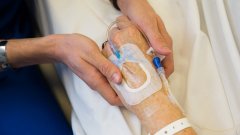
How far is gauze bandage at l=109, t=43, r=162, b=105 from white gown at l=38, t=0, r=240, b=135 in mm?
76

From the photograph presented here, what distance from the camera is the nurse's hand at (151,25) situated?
0.80 meters

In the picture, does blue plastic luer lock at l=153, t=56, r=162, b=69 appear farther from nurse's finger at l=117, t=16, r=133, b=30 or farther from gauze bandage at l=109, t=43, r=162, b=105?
nurse's finger at l=117, t=16, r=133, b=30

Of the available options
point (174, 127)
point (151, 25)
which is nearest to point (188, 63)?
point (151, 25)

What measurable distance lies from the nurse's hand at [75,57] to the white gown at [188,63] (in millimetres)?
46

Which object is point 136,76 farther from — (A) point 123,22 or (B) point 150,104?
(A) point 123,22

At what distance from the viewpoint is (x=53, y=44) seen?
895 mm

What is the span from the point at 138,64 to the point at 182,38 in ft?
0.80

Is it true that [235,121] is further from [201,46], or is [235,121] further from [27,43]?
[27,43]

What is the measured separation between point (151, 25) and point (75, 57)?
0.21 meters

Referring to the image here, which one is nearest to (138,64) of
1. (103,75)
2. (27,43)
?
(103,75)

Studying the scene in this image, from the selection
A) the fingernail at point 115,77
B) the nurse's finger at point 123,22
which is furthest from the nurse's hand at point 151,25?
the fingernail at point 115,77

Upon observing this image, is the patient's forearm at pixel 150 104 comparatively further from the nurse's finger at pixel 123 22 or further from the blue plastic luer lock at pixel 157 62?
the nurse's finger at pixel 123 22

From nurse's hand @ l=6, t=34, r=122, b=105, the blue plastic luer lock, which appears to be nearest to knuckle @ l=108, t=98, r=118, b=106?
nurse's hand @ l=6, t=34, r=122, b=105

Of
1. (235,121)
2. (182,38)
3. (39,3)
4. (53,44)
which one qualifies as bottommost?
(235,121)
